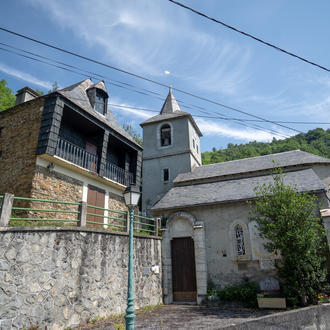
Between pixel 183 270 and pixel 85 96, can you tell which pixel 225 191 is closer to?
pixel 183 270

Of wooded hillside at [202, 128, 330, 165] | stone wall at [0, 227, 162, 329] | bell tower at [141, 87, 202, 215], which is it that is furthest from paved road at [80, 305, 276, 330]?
wooded hillside at [202, 128, 330, 165]

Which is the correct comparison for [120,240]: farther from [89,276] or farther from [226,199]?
[226,199]

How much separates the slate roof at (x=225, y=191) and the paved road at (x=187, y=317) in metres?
4.36

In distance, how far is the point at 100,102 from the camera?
53.5ft

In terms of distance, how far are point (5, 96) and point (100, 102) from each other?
973 cm

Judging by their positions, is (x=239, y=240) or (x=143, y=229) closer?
(x=143, y=229)

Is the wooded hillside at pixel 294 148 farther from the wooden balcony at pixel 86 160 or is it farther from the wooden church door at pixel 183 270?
the wooden church door at pixel 183 270

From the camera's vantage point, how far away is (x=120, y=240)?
1023cm

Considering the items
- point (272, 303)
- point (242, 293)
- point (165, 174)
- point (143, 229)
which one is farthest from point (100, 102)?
point (272, 303)

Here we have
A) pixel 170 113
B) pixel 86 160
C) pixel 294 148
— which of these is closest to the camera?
pixel 86 160

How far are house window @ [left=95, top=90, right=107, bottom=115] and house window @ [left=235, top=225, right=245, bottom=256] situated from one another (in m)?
10.0

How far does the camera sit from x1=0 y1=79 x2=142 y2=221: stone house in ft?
37.8

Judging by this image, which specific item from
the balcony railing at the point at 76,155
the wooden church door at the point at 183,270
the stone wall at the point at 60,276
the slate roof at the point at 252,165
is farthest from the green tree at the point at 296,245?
the balcony railing at the point at 76,155

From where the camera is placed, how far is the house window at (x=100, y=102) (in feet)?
52.3
